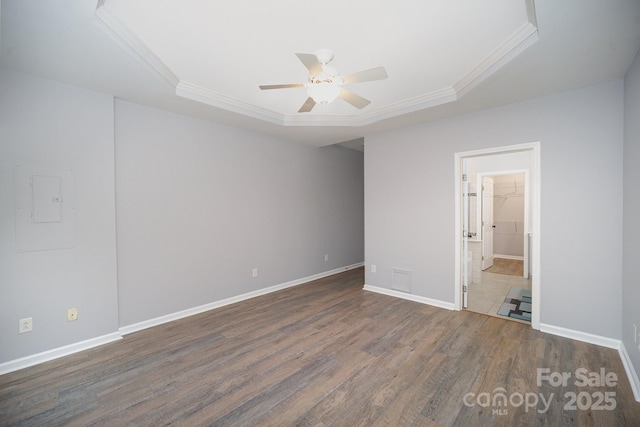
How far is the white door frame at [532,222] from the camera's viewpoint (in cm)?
305

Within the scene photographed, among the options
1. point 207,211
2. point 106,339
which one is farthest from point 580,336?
point 106,339

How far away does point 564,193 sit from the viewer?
9.50 ft

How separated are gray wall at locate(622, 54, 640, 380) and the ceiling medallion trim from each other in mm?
951

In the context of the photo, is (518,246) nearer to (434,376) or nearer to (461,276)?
(461,276)

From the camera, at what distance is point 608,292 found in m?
2.69

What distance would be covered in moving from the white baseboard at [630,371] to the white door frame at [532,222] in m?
0.64

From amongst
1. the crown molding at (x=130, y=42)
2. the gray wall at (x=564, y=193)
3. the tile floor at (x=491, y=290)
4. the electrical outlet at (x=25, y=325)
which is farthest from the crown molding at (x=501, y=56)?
the electrical outlet at (x=25, y=325)

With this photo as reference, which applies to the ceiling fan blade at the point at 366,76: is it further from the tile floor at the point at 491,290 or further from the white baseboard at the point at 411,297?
the tile floor at the point at 491,290

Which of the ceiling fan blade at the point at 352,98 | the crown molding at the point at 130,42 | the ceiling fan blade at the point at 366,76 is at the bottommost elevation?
the ceiling fan blade at the point at 352,98

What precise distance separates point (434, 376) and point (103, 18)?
3557mm

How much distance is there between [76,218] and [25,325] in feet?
3.28

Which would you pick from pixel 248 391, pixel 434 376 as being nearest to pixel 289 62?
pixel 248 391

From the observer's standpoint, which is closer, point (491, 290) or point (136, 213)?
point (136, 213)

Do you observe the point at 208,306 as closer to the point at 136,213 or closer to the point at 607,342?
the point at 136,213
